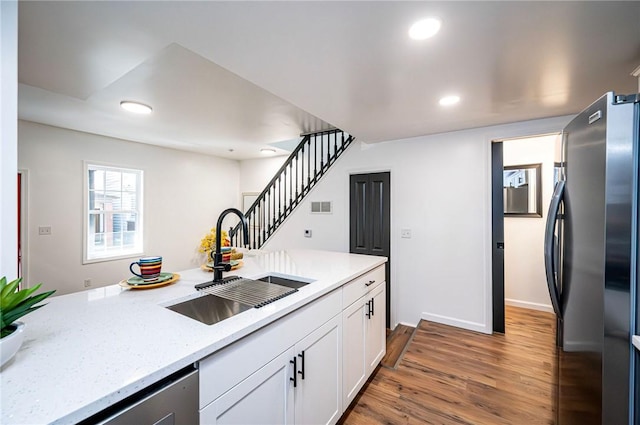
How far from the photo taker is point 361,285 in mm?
1942

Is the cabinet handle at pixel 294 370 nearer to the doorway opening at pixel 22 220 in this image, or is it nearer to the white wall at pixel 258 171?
the doorway opening at pixel 22 220

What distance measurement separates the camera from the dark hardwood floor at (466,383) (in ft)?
5.81

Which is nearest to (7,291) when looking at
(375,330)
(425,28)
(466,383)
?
(425,28)

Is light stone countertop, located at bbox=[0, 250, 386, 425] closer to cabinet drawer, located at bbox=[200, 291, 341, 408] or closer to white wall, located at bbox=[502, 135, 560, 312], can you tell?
cabinet drawer, located at bbox=[200, 291, 341, 408]

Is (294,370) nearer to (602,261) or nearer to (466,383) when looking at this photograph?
(602,261)

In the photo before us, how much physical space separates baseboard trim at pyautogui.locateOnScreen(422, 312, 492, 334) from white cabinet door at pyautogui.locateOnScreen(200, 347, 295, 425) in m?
2.47

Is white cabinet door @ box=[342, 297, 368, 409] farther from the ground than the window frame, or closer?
closer

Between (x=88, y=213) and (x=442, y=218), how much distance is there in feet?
17.2

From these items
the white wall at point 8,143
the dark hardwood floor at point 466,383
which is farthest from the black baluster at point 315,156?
the white wall at point 8,143

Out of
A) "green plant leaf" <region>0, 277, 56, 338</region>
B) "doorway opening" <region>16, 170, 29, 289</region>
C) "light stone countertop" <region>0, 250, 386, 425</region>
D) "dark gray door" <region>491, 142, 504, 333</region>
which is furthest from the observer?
"doorway opening" <region>16, 170, 29, 289</region>

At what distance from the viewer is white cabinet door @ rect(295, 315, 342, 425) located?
1306mm

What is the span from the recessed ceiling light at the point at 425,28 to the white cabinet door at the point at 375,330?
172cm

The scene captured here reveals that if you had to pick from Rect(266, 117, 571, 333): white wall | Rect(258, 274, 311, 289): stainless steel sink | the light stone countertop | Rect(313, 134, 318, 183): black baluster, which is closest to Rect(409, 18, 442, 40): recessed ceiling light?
the light stone countertop

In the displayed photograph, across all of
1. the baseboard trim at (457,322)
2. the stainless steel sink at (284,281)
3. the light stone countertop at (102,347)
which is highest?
the light stone countertop at (102,347)
